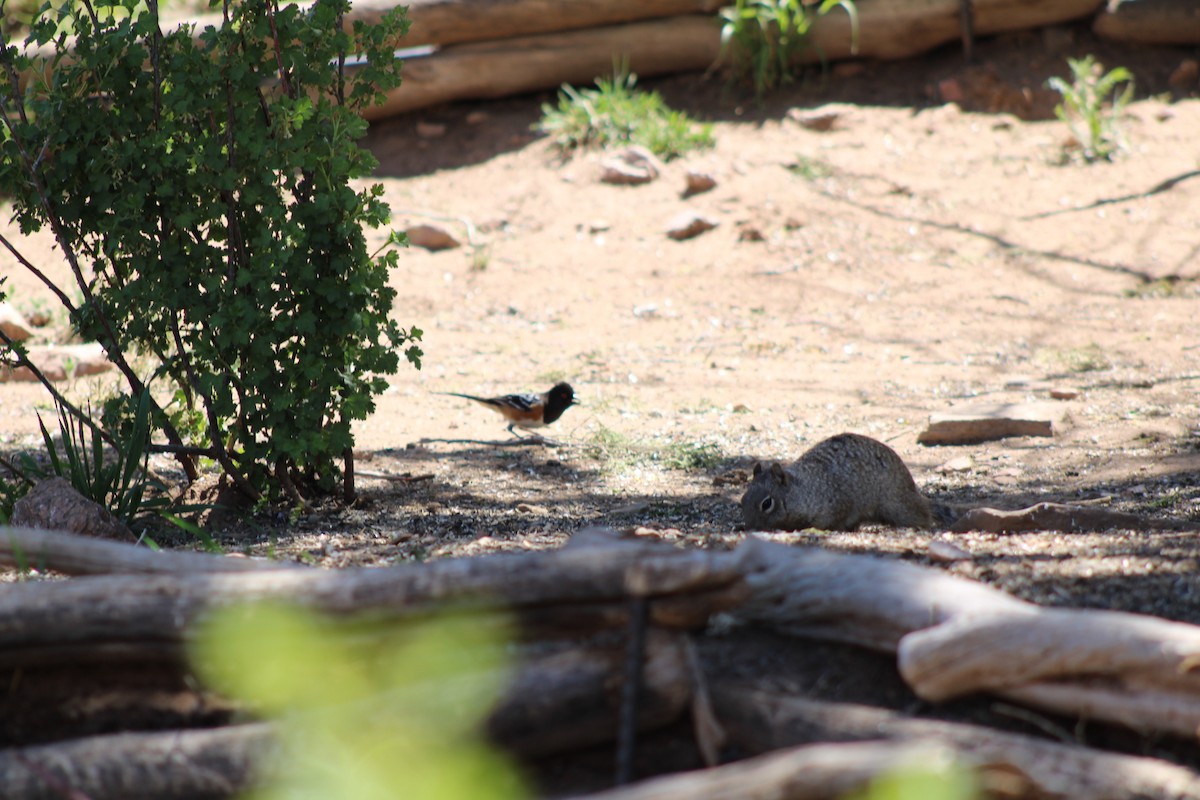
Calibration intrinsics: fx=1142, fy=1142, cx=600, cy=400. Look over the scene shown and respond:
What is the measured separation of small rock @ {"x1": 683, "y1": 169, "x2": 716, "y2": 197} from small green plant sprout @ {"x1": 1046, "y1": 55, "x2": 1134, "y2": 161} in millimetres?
3478

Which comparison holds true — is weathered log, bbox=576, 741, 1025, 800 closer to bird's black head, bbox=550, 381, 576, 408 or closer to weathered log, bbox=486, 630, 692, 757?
weathered log, bbox=486, 630, 692, 757

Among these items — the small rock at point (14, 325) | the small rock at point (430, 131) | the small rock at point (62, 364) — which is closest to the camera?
the small rock at point (62, 364)

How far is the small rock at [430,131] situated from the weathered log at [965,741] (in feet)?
38.0

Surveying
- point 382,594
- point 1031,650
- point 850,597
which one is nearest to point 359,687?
point 382,594

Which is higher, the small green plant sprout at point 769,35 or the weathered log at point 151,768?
the small green plant sprout at point 769,35

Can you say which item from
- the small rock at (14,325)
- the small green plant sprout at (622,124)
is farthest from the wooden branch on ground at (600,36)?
the small rock at (14,325)

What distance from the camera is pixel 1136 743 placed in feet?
7.54

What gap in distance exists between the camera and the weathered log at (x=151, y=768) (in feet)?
7.61

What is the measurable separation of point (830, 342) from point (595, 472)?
11.1 feet

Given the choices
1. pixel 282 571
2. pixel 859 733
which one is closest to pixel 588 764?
pixel 859 733

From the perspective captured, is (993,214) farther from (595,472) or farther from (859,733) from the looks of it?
(859,733)

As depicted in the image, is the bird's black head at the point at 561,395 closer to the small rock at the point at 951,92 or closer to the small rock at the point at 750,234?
the small rock at the point at 750,234

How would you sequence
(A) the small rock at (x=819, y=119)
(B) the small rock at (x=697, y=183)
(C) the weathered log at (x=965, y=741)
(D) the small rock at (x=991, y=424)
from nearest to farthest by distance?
(C) the weathered log at (x=965, y=741), (D) the small rock at (x=991, y=424), (B) the small rock at (x=697, y=183), (A) the small rock at (x=819, y=119)

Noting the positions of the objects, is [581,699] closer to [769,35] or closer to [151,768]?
[151,768]
